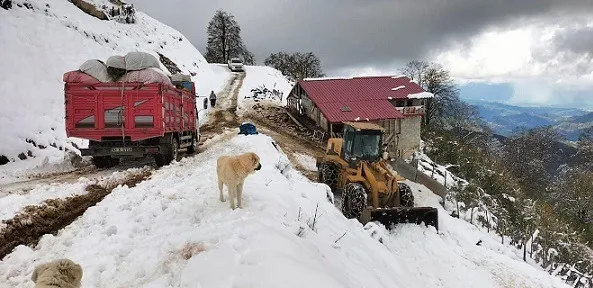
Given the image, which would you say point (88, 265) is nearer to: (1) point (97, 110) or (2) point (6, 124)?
(1) point (97, 110)

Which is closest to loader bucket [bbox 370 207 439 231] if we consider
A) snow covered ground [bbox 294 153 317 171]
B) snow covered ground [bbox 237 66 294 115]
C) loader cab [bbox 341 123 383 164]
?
loader cab [bbox 341 123 383 164]

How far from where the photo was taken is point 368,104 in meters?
30.0

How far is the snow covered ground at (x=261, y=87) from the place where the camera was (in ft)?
116

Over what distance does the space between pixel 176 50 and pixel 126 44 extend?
1557 cm

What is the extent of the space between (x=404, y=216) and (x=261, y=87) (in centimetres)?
3617

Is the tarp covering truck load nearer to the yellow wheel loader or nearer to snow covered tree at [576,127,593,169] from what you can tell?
the yellow wheel loader

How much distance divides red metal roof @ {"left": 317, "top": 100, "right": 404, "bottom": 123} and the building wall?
244cm

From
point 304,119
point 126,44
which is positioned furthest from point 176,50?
point 304,119

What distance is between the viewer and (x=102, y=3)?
39875mm

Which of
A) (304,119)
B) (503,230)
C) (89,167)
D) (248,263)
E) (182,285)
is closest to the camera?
(182,285)

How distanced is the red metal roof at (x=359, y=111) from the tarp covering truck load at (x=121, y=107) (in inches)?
687

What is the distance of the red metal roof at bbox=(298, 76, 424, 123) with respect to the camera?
2822cm

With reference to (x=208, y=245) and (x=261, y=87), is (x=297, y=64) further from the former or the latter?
(x=208, y=245)

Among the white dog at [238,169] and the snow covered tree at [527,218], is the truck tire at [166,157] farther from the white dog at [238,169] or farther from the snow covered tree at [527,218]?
the snow covered tree at [527,218]
